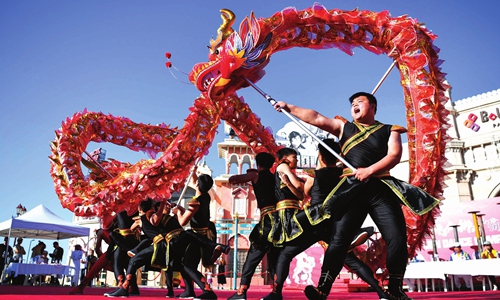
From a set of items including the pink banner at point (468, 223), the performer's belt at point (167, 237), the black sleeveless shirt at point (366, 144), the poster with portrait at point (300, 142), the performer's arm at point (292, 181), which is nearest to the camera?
the black sleeveless shirt at point (366, 144)

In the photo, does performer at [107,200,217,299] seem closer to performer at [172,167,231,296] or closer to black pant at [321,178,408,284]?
performer at [172,167,231,296]

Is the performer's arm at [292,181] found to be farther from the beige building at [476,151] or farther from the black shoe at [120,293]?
the beige building at [476,151]

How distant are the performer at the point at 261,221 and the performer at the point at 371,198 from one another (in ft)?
3.75

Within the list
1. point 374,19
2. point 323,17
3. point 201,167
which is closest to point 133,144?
point 323,17

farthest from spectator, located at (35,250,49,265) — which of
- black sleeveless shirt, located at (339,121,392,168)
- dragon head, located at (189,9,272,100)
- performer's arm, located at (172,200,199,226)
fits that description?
black sleeveless shirt, located at (339,121,392,168)

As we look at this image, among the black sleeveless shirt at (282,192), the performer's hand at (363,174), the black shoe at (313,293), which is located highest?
the black sleeveless shirt at (282,192)

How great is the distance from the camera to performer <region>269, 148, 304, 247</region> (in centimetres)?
374

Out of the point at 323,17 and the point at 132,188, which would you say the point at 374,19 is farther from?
the point at 132,188

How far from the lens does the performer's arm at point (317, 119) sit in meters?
3.07

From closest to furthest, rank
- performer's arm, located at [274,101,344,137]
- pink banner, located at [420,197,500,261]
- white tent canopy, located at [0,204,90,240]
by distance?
performer's arm, located at [274,101,344,137], white tent canopy, located at [0,204,90,240], pink banner, located at [420,197,500,261]

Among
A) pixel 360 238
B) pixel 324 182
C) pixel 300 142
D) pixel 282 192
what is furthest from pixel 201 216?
pixel 300 142

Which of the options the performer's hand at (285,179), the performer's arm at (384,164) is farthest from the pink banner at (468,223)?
the performer's arm at (384,164)

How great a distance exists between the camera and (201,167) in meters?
28.6

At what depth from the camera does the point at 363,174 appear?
2.81 meters
